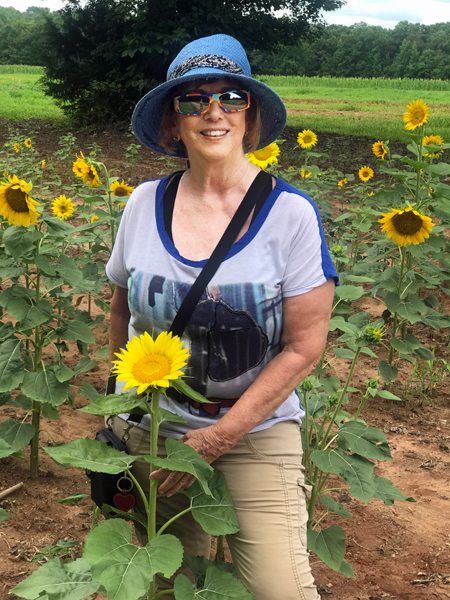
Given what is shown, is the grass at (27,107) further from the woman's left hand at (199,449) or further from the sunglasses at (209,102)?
the woman's left hand at (199,449)

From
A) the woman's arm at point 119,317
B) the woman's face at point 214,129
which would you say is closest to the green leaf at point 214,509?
the woman's arm at point 119,317

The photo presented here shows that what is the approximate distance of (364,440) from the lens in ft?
6.73

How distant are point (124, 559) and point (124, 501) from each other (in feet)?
1.81

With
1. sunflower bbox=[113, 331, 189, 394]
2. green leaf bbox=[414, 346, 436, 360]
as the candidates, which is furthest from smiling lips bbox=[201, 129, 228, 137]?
green leaf bbox=[414, 346, 436, 360]

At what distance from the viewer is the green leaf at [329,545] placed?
84.7 inches

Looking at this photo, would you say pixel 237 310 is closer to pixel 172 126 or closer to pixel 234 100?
pixel 234 100

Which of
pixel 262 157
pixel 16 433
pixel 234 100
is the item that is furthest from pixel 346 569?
pixel 262 157

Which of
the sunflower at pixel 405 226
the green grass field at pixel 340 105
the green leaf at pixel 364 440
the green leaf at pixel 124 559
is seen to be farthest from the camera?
the green grass field at pixel 340 105

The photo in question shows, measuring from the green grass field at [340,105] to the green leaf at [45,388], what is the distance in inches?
194

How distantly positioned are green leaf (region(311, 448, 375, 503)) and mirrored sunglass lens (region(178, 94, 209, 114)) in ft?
3.69

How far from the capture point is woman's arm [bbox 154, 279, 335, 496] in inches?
70.7

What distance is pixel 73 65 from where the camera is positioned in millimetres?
13539

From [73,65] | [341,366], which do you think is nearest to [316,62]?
[73,65]

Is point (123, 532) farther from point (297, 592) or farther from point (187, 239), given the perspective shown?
point (187, 239)
